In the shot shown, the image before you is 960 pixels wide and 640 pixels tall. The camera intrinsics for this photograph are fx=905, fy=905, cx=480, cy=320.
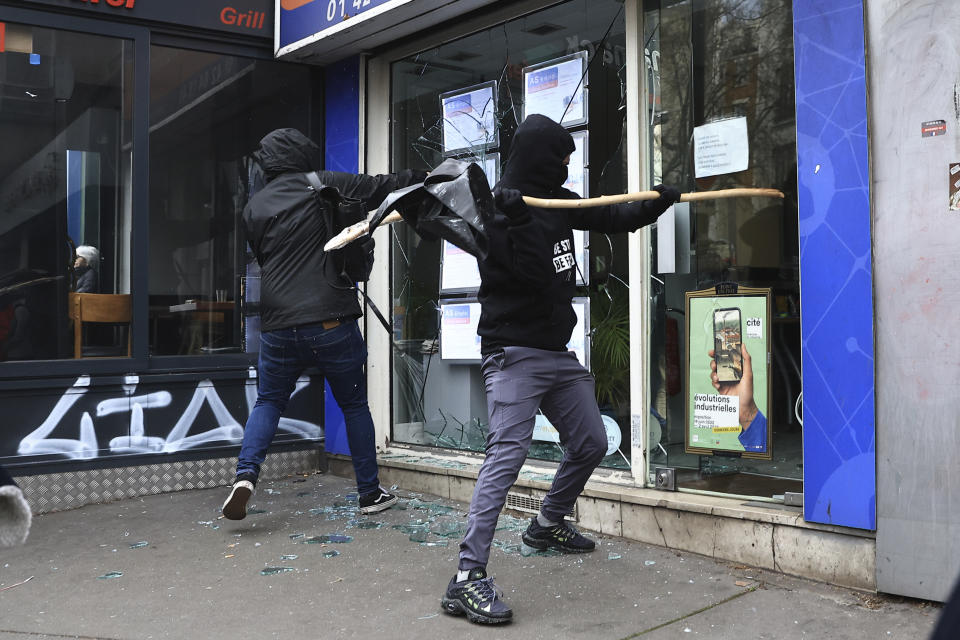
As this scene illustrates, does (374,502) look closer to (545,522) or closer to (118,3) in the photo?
(545,522)

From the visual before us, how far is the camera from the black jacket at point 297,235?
16.3 feet

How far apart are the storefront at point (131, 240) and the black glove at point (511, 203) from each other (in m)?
3.42

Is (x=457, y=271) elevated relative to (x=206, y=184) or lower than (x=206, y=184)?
lower

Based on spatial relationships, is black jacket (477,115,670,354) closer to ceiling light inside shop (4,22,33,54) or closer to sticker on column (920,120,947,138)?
sticker on column (920,120,947,138)

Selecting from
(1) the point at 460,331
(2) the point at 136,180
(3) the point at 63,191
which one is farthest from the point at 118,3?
(1) the point at 460,331

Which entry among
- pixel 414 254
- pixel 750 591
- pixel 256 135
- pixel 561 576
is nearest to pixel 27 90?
pixel 256 135

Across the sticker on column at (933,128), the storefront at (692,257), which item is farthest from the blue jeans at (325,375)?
the sticker on column at (933,128)

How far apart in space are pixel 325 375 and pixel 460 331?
1.09m

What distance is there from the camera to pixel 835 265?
369 cm

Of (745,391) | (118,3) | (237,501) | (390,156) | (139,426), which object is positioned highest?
(118,3)

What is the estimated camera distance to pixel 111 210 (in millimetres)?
6062

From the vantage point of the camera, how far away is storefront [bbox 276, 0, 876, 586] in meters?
3.69

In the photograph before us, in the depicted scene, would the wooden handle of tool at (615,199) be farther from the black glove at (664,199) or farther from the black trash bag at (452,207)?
the black trash bag at (452,207)

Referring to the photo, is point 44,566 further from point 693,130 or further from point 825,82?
point 825,82
